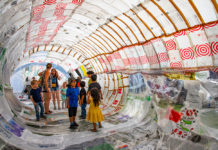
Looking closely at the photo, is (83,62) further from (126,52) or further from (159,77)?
(159,77)

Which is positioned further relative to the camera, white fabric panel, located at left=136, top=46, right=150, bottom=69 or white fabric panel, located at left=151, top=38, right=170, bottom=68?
white fabric panel, located at left=136, top=46, right=150, bottom=69

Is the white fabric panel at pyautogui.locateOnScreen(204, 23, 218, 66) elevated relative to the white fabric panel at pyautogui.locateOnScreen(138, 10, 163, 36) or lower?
lower

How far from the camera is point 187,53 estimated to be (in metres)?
5.69

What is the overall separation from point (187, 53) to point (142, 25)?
1963 mm

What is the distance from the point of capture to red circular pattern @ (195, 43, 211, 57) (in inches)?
195

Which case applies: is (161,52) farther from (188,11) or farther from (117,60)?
(117,60)

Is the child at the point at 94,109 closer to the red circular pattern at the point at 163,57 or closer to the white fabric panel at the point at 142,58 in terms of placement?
the red circular pattern at the point at 163,57

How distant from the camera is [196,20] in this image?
4863 millimetres

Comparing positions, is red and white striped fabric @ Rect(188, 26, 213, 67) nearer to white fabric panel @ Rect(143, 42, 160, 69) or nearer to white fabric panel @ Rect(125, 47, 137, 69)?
white fabric panel @ Rect(143, 42, 160, 69)

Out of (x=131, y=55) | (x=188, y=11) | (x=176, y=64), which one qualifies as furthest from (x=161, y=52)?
(x=131, y=55)

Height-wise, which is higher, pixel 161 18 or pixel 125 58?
pixel 161 18

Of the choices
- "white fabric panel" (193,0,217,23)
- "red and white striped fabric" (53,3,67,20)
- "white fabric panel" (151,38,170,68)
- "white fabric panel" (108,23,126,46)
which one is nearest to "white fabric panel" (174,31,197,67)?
Result: "white fabric panel" (151,38,170,68)

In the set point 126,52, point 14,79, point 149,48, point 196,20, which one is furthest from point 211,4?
point 14,79

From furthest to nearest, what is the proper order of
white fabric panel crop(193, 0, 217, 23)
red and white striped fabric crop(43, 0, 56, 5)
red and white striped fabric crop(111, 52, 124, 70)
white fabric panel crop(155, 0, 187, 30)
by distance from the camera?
red and white striped fabric crop(111, 52, 124, 70) → red and white striped fabric crop(43, 0, 56, 5) → white fabric panel crop(155, 0, 187, 30) → white fabric panel crop(193, 0, 217, 23)
